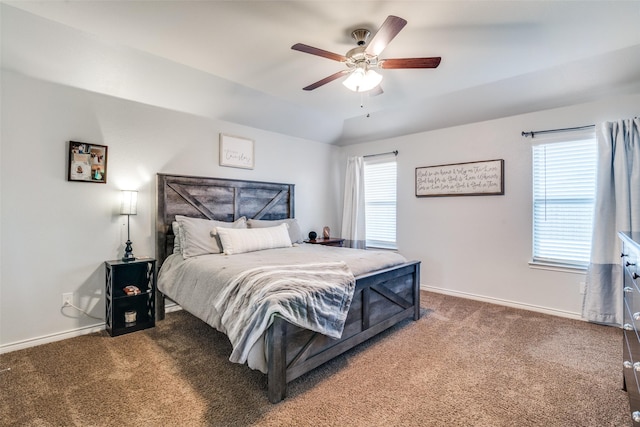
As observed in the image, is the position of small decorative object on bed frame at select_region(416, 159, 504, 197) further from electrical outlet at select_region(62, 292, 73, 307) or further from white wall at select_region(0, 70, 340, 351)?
electrical outlet at select_region(62, 292, 73, 307)

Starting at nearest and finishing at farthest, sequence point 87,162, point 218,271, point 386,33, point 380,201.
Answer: point 386,33, point 218,271, point 87,162, point 380,201

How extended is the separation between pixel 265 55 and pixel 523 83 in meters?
2.70

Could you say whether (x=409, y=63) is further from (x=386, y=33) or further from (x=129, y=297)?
(x=129, y=297)

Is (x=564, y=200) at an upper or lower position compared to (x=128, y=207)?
upper

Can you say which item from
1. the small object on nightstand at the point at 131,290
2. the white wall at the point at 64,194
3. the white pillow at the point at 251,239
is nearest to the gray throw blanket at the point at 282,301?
the white pillow at the point at 251,239

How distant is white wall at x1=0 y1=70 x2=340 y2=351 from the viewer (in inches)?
98.3

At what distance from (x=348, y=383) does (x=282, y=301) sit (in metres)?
0.78

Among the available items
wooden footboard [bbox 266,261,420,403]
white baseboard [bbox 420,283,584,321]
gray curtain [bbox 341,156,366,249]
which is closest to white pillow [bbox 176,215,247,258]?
wooden footboard [bbox 266,261,420,403]

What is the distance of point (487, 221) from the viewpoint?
3836mm

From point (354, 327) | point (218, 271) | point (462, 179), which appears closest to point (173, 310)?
point (218, 271)

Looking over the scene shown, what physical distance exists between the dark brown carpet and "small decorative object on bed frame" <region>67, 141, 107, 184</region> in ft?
4.88

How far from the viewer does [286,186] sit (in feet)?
15.0

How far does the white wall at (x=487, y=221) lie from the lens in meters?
3.31

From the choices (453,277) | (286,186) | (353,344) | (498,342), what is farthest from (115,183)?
(453,277)
